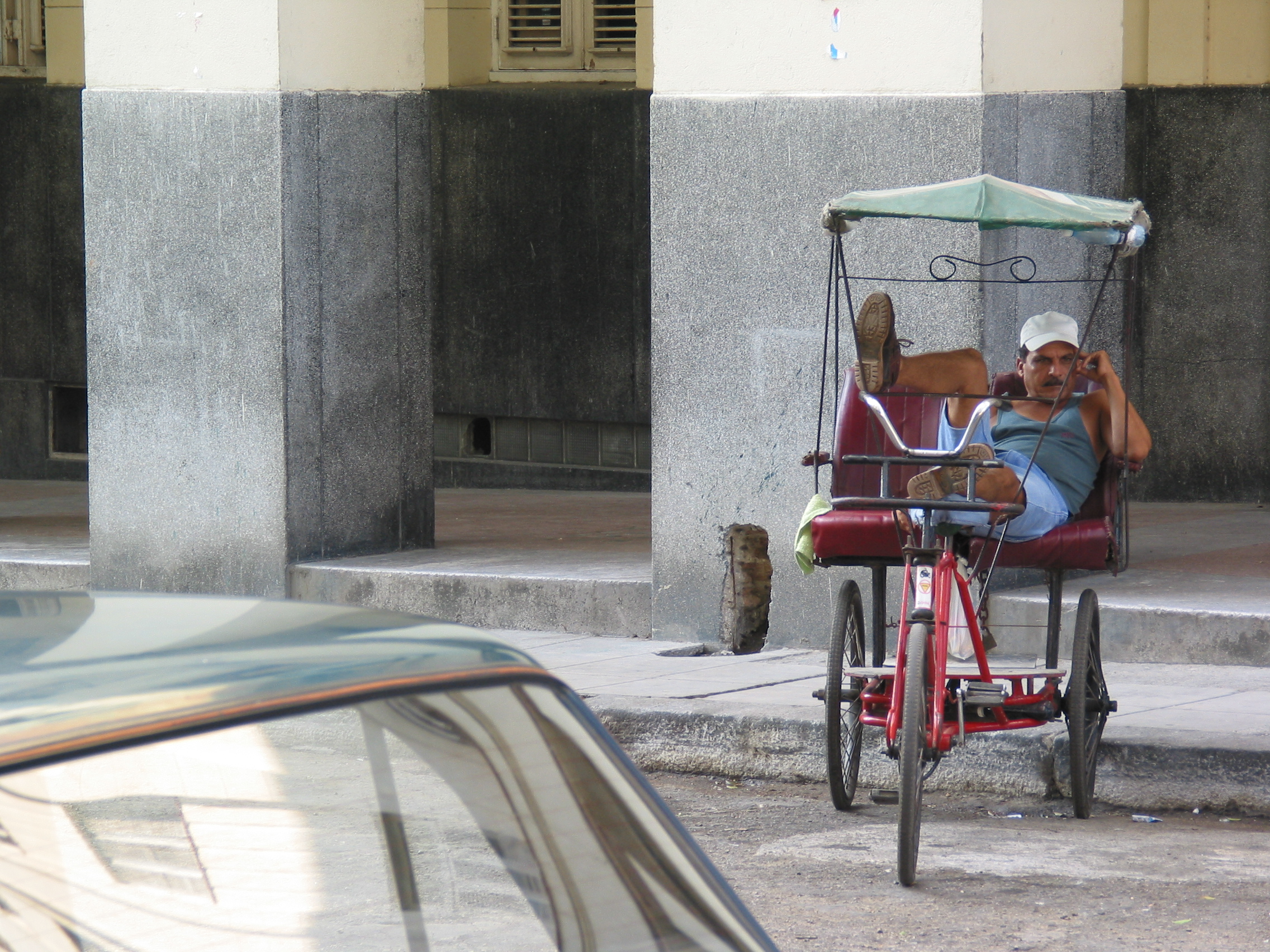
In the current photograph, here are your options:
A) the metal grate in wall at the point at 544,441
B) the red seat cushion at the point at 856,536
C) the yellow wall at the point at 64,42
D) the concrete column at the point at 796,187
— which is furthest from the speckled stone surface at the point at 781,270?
the yellow wall at the point at 64,42

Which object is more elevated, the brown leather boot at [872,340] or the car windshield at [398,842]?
the brown leather boot at [872,340]

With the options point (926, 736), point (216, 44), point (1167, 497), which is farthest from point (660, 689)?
point (1167, 497)

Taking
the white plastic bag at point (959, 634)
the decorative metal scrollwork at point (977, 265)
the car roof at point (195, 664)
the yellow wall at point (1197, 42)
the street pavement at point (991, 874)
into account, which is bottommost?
the street pavement at point (991, 874)

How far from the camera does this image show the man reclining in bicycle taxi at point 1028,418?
5.87 metres

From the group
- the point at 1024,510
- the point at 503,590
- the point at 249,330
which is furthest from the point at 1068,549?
the point at 249,330

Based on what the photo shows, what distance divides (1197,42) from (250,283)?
218 inches

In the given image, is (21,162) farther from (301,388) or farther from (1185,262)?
(1185,262)

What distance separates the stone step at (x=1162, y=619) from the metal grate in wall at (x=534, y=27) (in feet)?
20.1

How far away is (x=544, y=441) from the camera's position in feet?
44.5

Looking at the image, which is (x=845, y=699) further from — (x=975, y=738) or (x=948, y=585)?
(x=975, y=738)

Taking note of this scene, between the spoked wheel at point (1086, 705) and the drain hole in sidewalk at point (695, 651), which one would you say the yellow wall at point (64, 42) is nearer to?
the drain hole in sidewalk at point (695, 651)

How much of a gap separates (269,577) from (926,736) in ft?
15.9

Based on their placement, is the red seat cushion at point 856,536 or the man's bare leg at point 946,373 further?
the man's bare leg at point 946,373

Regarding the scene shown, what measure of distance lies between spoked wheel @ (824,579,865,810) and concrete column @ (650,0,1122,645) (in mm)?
2070
